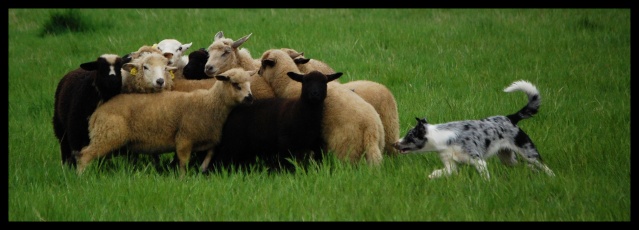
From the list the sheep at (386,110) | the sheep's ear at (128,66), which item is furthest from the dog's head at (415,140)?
the sheep's ear at (128,66)

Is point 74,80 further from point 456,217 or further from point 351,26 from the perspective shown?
point 351,26

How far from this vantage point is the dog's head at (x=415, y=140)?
7.63 meters

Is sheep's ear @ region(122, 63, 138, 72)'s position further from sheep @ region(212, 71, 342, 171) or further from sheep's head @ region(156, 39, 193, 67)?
sheep @ region(212, 71, 342, 171)

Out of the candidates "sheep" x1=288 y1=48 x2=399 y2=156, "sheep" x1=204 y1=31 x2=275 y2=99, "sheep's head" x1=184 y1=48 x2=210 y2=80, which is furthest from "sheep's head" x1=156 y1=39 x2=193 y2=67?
"sheep" x1=288 y1=48 x2=399 y2=156

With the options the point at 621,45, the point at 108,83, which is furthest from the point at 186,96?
the point at 621,45

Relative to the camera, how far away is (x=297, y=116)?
310 inches

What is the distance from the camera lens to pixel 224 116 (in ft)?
27.9

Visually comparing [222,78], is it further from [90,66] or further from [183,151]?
[90,66]

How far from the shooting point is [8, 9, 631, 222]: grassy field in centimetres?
675

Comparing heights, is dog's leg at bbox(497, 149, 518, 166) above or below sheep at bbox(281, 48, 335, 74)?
below

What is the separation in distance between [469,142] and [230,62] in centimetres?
312

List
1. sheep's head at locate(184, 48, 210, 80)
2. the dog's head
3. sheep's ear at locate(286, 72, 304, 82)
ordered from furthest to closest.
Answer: sheep's head at locate(184, 48, 210, 80), sheep's ear at locate(286, 72, 304, 82), the dog's head

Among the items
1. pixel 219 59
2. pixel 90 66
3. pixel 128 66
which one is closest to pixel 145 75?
pixel 128 66

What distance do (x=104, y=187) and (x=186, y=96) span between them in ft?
4.79
